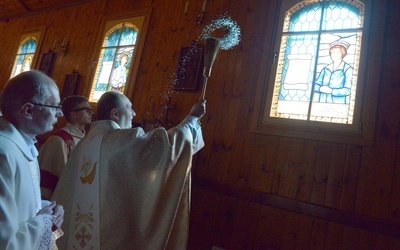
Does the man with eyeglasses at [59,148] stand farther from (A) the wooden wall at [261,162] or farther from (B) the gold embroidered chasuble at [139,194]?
(A) the wooden wall at [261,162]

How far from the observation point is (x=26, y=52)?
630 cm

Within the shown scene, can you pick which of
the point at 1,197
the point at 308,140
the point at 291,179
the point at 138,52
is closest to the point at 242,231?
the point at 291,179

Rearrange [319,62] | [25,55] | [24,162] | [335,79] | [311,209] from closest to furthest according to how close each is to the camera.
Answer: [24,162] → [311,209] → [335,79] → [319,62] → [25,55]

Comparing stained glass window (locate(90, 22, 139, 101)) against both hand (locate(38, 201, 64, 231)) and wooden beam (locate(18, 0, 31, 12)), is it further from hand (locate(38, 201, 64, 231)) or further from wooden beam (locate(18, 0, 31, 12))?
hand (locate(38, 201, 64, 231))

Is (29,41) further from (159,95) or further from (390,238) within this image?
(390,238)

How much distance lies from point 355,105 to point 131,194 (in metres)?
2.18

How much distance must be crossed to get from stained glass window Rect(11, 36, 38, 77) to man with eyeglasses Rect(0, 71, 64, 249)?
5.87 meters

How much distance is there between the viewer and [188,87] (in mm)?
3637

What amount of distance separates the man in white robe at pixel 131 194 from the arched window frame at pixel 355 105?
1314 mm

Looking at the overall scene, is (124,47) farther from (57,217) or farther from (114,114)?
(57,217)

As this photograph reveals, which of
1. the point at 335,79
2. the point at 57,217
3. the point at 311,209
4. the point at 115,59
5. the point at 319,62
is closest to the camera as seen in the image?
the point at 57,217

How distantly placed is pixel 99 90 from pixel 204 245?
307cm

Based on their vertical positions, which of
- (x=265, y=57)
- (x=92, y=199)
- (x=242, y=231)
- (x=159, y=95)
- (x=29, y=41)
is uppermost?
(x=29, y=41)

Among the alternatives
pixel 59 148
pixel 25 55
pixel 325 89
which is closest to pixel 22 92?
pixel 59 148
